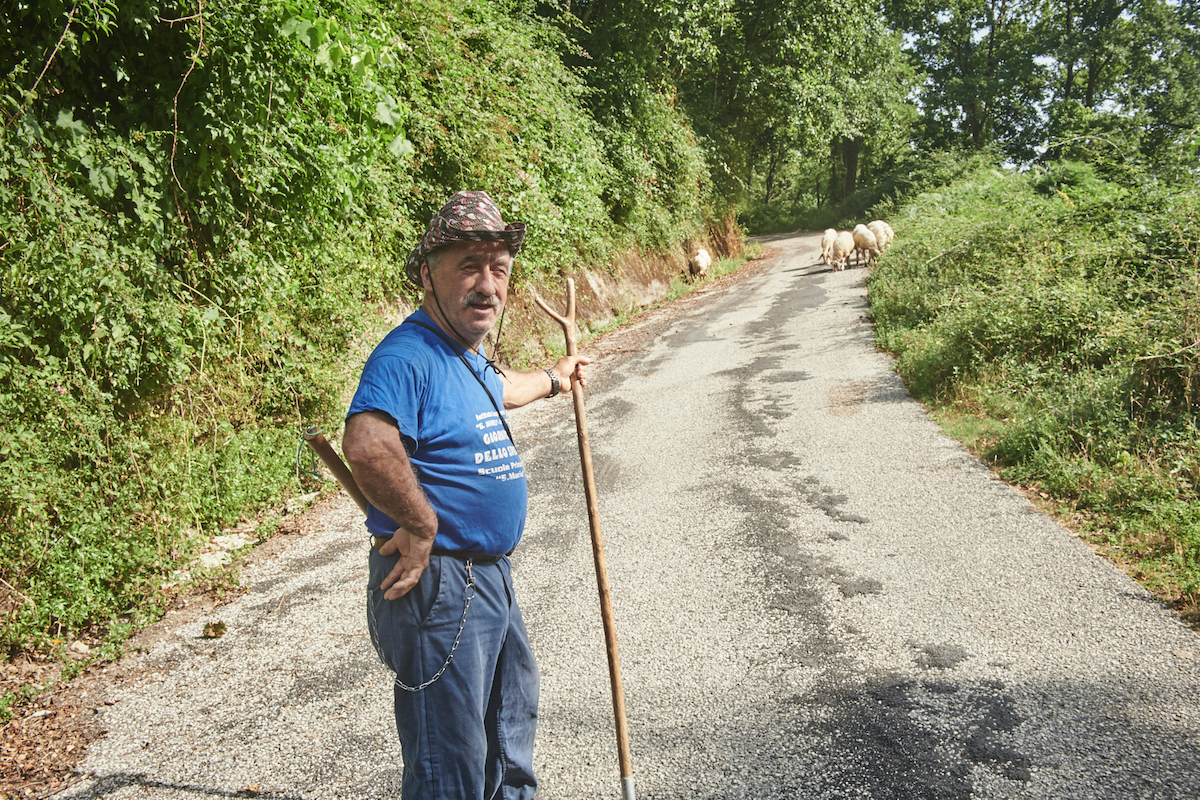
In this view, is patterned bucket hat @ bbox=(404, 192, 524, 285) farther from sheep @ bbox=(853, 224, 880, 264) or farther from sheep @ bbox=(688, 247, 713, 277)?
sheep @ bbox=(688, 247, 713, 277)

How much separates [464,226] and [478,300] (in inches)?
9.1

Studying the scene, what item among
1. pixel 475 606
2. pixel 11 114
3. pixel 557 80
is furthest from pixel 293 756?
pixel 557 80

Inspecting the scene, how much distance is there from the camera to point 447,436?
212 centimetres

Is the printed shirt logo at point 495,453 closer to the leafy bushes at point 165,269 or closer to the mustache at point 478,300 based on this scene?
the mustache at point 478,300

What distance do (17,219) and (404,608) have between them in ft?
10.9

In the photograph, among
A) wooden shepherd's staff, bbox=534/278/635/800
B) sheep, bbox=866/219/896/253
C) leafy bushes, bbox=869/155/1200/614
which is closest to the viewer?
wooden shepherd's staff, bbox=534/278/635/800

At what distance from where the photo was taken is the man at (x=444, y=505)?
2.00m

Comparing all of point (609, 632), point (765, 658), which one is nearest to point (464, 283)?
point (609, 632)

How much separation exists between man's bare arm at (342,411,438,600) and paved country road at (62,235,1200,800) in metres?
1.40

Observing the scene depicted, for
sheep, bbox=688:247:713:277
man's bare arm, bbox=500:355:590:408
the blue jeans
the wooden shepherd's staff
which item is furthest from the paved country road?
sheep, bbox=688:247:713:277

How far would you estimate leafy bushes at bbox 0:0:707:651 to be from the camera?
12.9ft

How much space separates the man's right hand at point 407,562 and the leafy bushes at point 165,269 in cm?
278

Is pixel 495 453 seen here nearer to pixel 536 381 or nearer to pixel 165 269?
pixel 536 381

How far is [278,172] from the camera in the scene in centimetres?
554
